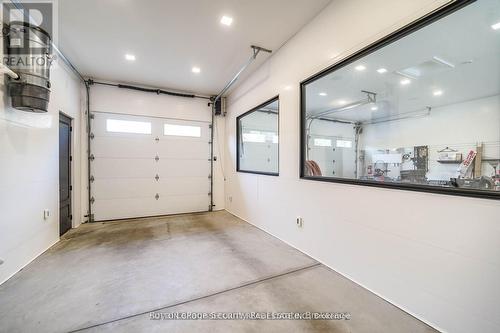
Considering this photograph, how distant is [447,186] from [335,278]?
142 cm

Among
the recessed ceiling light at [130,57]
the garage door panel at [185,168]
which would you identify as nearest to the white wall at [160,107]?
the garage door panel at [185,168]

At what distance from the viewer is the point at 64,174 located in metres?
3.78

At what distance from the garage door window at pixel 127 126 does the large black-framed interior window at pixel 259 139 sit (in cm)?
222

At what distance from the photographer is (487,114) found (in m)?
2.89

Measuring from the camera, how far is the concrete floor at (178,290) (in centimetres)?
163

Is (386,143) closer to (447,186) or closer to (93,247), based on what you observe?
(447,186)

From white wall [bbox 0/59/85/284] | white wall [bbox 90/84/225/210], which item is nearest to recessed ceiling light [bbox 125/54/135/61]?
white wall [bbox 0/59/85/284]

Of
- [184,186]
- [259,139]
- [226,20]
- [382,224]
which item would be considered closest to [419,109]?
[259,139]

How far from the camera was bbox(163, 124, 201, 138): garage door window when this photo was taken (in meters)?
5.26

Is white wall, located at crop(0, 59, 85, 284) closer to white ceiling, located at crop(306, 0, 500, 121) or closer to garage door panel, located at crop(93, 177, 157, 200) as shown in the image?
garage door panel, located at crop(93, 177, 157, 200)

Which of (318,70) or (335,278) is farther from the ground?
(318,70)

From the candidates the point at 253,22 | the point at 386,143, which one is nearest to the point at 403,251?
the point at 253,22

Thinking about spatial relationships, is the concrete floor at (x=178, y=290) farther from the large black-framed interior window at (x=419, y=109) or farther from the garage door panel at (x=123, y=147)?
the garage door panel at (x=123, y=147)

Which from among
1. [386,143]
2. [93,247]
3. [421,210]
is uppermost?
[386,143]
